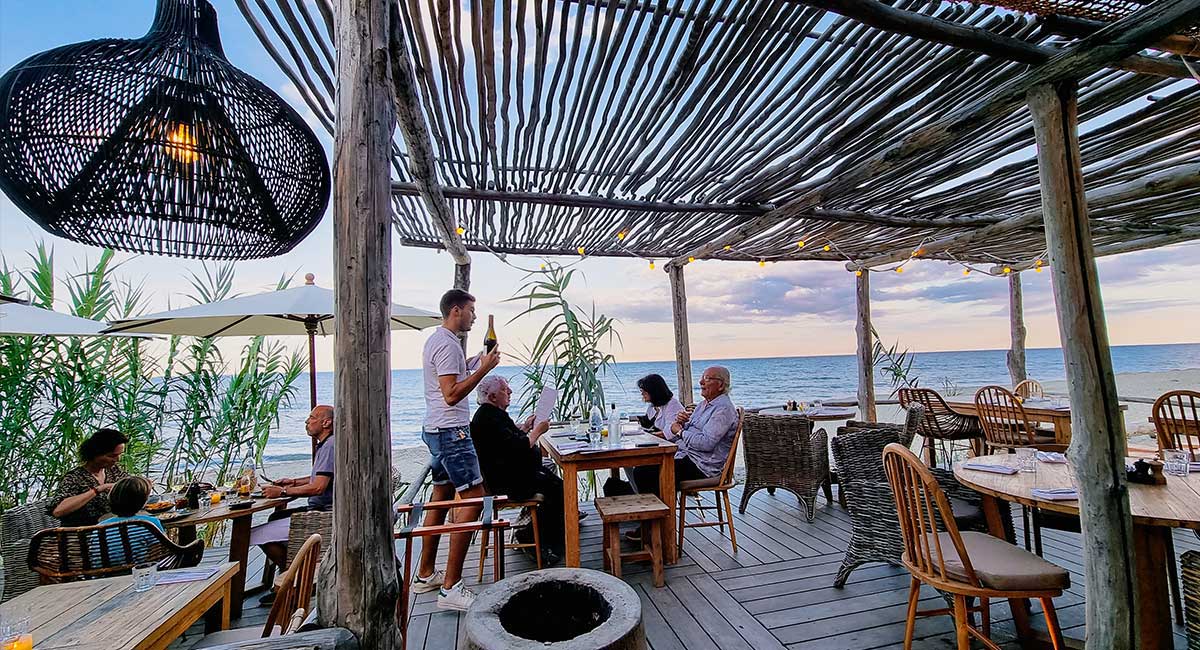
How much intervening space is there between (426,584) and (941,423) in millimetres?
5420

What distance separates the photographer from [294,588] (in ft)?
6.76

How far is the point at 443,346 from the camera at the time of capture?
308cm

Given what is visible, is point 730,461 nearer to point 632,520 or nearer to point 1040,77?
point 632,520

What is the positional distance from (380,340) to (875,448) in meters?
2.92

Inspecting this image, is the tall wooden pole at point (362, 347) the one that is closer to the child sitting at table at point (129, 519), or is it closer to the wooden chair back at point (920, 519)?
the child sitting at table at point (129, 519)

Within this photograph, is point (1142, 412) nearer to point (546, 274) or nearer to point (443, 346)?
point (546, 274)

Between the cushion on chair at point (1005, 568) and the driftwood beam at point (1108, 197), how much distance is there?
3.45m

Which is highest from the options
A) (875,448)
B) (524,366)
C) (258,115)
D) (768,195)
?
(768,195)

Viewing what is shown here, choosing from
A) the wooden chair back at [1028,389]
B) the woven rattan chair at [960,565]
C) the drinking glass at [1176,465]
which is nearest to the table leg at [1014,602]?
the woven rattan chair at [960,565]

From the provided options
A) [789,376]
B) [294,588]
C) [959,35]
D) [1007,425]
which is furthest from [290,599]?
[789,376]

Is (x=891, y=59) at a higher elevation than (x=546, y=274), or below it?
higher

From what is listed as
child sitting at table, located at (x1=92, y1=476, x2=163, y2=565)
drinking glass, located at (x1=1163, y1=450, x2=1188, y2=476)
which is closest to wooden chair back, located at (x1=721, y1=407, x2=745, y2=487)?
drinking glass, located at (x1=1163, y1=450, x2=1188, y2=476)

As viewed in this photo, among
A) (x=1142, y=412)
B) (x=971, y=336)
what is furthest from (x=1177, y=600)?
(x=971, y=336)

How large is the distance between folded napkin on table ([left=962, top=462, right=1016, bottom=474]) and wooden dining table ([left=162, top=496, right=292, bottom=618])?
13.6ft
